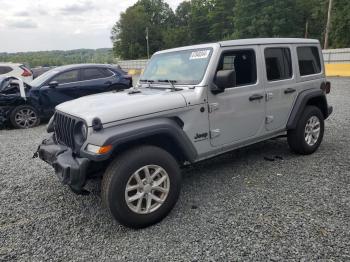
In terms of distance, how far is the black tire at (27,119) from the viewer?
870 cm

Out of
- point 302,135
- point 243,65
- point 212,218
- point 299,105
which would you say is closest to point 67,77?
point 243,65

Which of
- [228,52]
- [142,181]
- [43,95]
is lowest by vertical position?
[142,181]

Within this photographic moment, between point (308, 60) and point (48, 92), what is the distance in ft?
21.7

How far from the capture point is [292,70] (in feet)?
16.4

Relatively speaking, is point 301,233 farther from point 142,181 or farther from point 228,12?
point 228,12

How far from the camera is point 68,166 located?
3.18 m

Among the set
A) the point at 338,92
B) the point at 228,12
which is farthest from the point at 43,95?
the point at 228,12

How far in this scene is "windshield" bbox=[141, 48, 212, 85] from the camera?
158 inches

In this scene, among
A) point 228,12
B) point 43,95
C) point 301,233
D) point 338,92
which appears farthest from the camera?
point 228,12

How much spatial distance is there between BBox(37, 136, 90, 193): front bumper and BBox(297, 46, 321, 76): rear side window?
377 centimetres

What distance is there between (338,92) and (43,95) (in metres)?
10.7

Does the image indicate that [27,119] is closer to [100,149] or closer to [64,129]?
[64,129]

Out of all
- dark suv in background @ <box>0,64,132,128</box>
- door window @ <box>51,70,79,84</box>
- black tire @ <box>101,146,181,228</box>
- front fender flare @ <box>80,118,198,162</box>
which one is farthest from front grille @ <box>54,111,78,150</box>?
door window @ <box>51,70,79,84</box>

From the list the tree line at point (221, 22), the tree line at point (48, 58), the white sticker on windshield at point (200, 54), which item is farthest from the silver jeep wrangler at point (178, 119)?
the tree line at point (221, 22)
